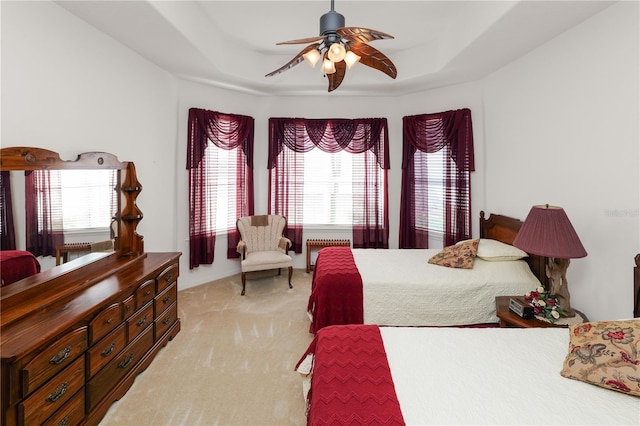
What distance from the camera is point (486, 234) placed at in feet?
12.8

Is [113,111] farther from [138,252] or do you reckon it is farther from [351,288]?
[351,288]

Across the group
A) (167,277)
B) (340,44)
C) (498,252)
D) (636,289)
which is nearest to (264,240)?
(167,277)

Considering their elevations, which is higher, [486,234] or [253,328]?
[486,234]

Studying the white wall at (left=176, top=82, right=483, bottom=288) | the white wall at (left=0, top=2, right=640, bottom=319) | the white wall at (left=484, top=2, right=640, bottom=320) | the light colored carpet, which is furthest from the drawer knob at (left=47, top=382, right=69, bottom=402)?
the white wall at (left=484, top=2, right=640, bottom=320)

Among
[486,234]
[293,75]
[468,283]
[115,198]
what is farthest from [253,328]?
[293,75]

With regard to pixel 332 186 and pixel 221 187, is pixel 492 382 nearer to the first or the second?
pixel 332 186

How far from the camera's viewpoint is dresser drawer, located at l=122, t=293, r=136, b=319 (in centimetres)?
227

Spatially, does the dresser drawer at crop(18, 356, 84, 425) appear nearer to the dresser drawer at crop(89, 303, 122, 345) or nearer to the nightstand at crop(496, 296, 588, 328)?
the dresser drawer at crop(89, 303, 122, 345)

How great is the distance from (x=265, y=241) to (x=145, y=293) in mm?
2266

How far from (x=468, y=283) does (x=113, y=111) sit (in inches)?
147

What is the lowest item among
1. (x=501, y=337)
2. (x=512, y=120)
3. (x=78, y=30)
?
(x=501, y=337)

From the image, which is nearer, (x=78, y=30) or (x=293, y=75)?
(x=78, y=30)

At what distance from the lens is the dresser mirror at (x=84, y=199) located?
200 cm

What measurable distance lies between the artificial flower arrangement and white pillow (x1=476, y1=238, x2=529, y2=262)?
717 millimetres
